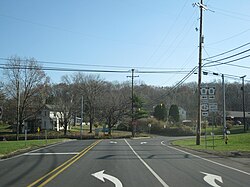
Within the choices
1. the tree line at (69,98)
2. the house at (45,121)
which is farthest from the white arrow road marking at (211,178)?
the house at (45,121)

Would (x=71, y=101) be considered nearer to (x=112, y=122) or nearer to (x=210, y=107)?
(x=112, y=122)

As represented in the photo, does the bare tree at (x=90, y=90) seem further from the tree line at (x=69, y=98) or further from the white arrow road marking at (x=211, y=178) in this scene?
the white arrow road marking at (x=211, y=178)

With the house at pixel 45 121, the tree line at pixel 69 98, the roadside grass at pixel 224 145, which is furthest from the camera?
the house at pixel 45 121

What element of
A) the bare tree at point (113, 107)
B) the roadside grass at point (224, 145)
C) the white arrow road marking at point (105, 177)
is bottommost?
the roadside grass at point (224, 145)

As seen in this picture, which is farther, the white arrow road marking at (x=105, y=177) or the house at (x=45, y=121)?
the house at (x=45, y=121)

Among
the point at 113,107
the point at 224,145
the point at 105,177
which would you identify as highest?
the point at 113,107

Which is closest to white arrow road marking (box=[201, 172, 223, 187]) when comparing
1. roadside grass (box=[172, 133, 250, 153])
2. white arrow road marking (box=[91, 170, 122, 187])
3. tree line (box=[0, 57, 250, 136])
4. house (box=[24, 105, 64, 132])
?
white arrow road marking (box=[91, 170, 122, 187])

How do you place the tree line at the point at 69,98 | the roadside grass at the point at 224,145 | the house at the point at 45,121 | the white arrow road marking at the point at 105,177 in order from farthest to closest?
1. the house at the point at 45,121
2. the tree line at the point at 69,98
3. the roadside grass at the point at 224,145
4. the white arrow road marking at the point at 105,177

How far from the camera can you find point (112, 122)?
76.2 metres

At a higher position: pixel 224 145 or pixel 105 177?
pixel 105 177

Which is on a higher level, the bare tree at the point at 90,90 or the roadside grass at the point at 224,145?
the bare tree at the point at 90,90

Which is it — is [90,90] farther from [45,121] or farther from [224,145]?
[224,145]

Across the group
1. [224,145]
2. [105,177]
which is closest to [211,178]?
[105,177]

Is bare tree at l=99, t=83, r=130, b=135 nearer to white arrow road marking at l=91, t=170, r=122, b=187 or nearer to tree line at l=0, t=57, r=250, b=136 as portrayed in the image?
tree line at l=0, t=57, r=250, b=136
